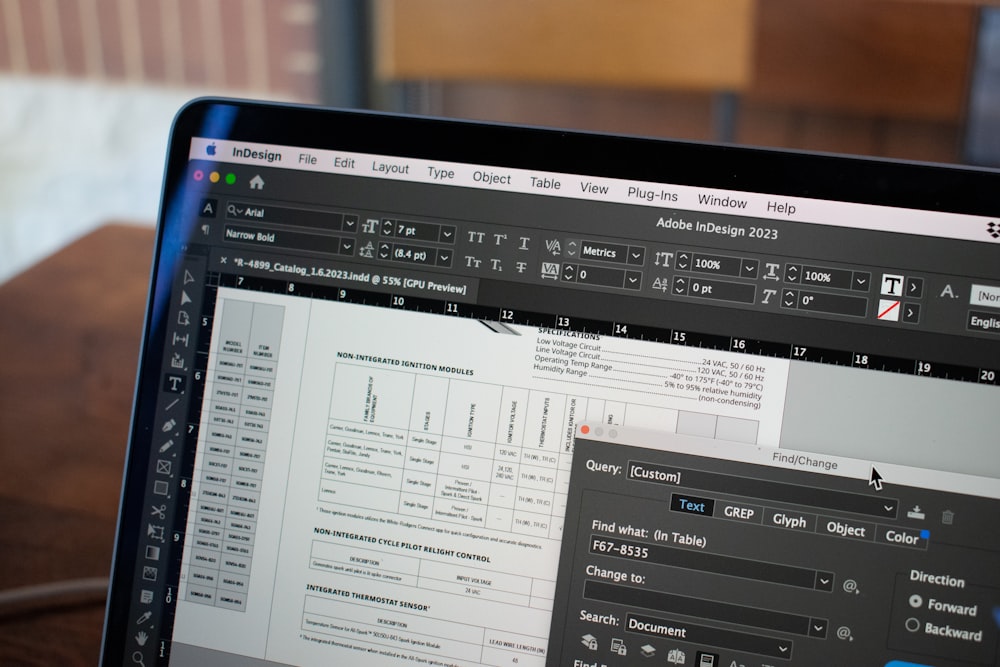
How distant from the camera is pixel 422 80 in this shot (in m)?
1.41

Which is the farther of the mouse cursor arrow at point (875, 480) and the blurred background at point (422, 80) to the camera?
the blurred background at point (422, 80)

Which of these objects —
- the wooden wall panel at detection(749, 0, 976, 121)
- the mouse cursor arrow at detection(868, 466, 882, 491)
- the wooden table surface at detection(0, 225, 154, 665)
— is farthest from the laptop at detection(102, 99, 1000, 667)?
the wooden wall panel at detection(749, 0, 976, 121)

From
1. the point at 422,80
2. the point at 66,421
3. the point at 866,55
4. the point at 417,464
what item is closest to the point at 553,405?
the point at 417,464

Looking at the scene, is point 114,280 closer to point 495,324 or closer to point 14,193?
point 495,324

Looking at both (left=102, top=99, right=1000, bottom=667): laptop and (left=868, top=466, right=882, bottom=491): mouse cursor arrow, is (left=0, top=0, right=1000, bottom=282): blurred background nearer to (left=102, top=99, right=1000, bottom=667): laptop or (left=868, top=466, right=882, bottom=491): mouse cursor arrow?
(left=102, top=99, right=1000, bottom=667): laptop

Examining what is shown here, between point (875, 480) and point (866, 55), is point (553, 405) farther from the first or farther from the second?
point (866, 55)

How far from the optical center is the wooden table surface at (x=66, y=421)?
63cm

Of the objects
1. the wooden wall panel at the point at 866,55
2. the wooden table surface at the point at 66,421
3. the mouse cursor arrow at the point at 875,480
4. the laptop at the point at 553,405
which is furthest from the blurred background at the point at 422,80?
the mouse cursor arrow at the point at 875,480

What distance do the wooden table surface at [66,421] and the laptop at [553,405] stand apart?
169 mm

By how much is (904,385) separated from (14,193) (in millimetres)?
2337

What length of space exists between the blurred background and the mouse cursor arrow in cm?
95

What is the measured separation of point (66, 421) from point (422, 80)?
2.73 feet

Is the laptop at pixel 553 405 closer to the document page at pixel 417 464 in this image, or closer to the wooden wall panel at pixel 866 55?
the document page at pixel 417 464

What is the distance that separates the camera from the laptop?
0.43 m
